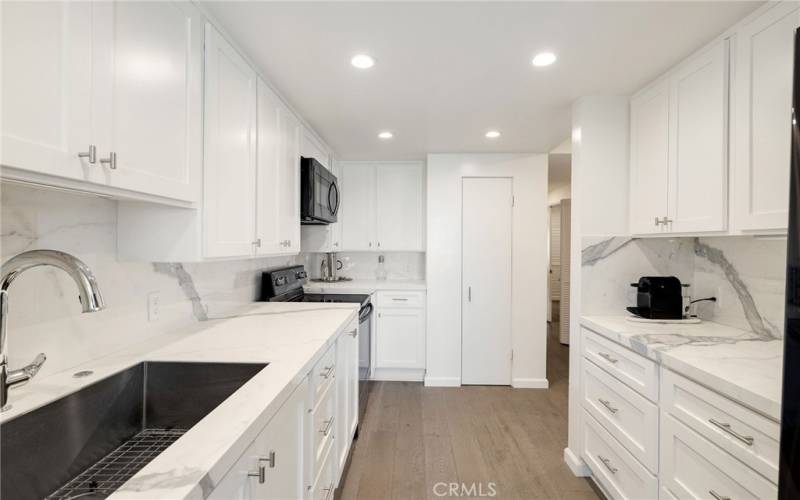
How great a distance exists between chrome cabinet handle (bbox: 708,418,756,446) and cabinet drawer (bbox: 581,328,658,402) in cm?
28

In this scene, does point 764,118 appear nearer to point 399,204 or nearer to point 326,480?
point 326,480

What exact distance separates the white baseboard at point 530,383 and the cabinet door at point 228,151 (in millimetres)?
2813

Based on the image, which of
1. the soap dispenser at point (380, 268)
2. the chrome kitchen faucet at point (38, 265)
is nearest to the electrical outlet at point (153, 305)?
the chrome kitchen faucet at point (38, 265)

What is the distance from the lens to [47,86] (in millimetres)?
735

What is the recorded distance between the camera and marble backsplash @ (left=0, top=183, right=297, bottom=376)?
0.93 metres

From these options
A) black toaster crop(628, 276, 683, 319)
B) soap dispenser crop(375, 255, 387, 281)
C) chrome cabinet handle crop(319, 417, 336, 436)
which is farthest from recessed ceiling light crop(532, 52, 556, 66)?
soap dispenser crop(375, 255, 387, 281)

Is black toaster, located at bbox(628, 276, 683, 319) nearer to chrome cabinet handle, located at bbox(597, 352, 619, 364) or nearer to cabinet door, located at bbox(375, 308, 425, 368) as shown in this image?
chrome cabinet handle, located at bbox(597, 352, 619, 364)

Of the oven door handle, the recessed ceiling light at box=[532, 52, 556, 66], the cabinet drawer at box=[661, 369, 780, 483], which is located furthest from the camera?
the oven door handle

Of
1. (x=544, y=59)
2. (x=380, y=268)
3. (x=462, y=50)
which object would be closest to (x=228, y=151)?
(x=462, y=50)

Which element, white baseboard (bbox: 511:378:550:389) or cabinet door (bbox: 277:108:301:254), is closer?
cabinet door (bbox: 277:108:301:254)

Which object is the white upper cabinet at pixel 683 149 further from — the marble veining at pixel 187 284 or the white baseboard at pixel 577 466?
the marble veining at pixel 187 284

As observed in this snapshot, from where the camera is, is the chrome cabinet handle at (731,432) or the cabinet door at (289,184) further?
the cabinet door at (289,184)

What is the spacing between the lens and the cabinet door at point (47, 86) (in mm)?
666

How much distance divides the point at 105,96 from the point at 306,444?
4.24 feet
